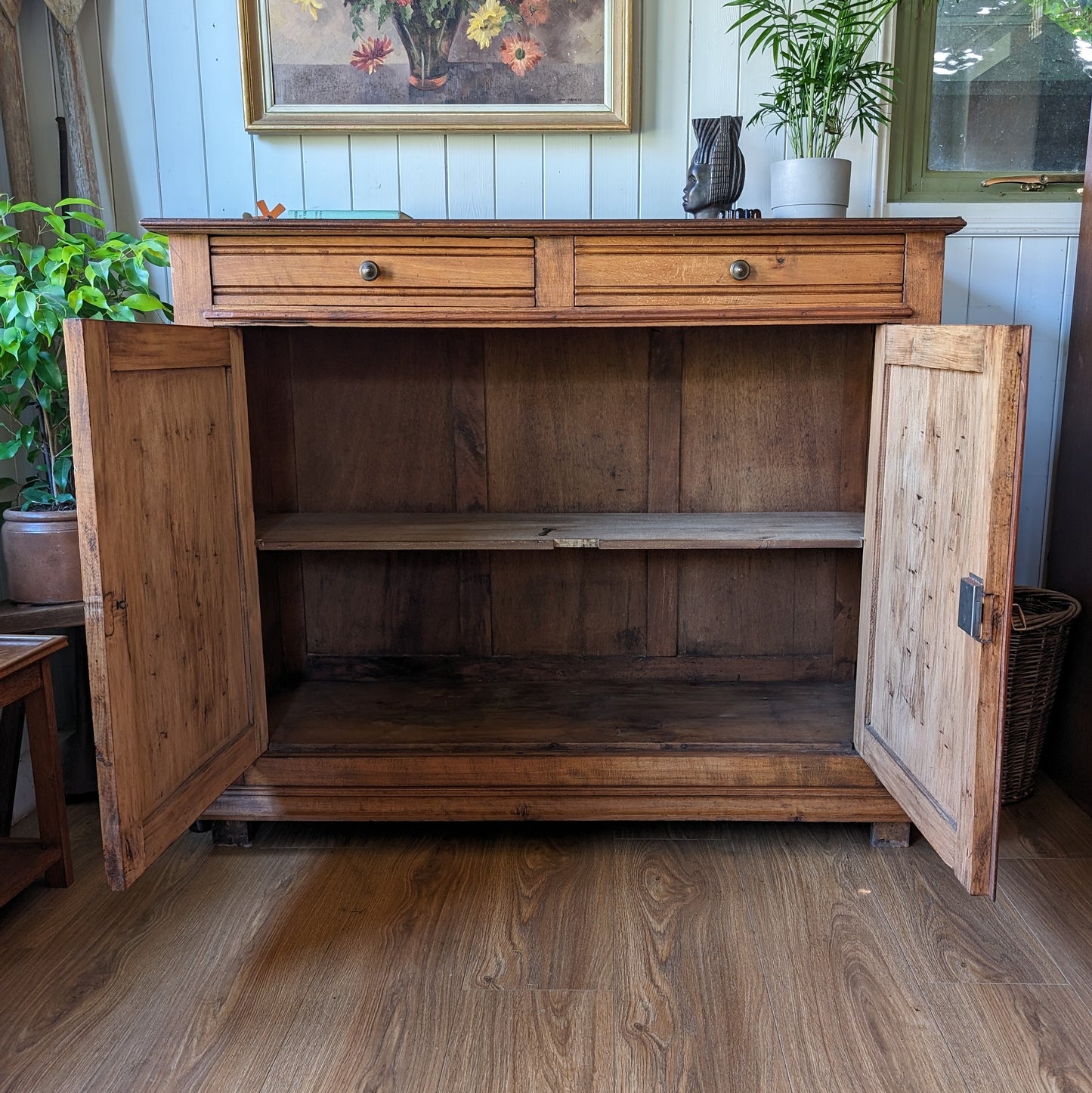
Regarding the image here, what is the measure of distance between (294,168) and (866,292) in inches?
49.7

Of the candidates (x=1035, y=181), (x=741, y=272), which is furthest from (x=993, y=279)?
(x=741, y=272)

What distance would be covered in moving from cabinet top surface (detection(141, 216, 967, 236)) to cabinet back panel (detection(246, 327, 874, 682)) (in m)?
0.48

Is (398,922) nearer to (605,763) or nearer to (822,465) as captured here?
(605,763)

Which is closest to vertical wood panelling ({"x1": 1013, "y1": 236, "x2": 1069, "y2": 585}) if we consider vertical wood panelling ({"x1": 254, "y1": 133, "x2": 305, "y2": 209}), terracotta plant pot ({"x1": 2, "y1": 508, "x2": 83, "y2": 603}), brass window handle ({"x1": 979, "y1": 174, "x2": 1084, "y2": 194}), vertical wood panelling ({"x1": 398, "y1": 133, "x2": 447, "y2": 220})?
brass window handle ({"x1": 979, "y1": 174, "x2": 1084, "y2": 194})

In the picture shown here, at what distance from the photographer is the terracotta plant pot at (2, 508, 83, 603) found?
1896 mm

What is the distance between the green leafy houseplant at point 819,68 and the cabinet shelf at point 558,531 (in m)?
0.76

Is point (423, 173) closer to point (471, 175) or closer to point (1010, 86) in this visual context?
point (471, 175)

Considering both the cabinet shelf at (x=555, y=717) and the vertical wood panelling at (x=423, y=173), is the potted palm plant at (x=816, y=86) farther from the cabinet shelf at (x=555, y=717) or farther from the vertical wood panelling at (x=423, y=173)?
the cabinet shelf at (x=555, y=717)

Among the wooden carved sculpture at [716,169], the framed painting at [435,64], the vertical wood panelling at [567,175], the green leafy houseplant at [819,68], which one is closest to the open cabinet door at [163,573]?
the framed painting at [435,64]

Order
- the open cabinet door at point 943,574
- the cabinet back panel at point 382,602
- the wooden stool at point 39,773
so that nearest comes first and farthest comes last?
the open cabinet door at point 943,574 < the wooden stool at point 39,773 < the cabinet back panel at point 382,602

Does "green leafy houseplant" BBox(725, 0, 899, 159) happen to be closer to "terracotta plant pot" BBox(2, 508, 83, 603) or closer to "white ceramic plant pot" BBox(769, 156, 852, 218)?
"white ceramic plant pot" BBox(769, 156, 852, 218)

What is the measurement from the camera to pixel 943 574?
4.80 feet

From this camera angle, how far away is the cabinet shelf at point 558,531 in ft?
6.27

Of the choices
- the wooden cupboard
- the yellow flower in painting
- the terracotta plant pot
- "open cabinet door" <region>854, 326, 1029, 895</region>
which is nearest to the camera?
"open cabinet door" <region>854, 326, 1029, 895</region>
